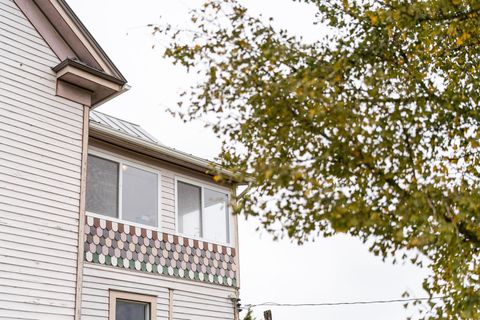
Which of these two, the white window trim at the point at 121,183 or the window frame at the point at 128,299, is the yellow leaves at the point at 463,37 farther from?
the window frame at the point at 128,299

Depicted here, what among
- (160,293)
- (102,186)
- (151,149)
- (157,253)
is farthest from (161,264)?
(151,149)

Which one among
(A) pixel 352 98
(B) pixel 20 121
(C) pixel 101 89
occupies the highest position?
(C) pixel 101 89

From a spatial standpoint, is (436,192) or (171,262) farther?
(171,262)

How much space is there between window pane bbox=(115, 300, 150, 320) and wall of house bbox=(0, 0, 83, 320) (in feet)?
7.70

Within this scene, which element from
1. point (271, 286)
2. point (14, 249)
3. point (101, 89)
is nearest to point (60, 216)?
point (14, 249)

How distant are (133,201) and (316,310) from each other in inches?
1010

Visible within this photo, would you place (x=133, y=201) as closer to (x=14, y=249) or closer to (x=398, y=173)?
(x=14, y=249)

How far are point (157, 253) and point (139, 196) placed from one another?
128cm

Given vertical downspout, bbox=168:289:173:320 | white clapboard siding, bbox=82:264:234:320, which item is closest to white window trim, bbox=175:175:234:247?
white clapboard siding, bbox=82:264:234:320

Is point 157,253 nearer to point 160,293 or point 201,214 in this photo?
point 160,293

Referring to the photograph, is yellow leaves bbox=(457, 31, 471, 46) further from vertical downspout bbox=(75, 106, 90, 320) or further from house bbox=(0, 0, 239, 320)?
vertical downspout bbox=(75, 106, 90, 320)

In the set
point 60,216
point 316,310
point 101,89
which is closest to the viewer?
point 60,216

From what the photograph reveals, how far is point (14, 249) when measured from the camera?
11.8 m

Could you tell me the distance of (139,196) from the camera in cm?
1569
